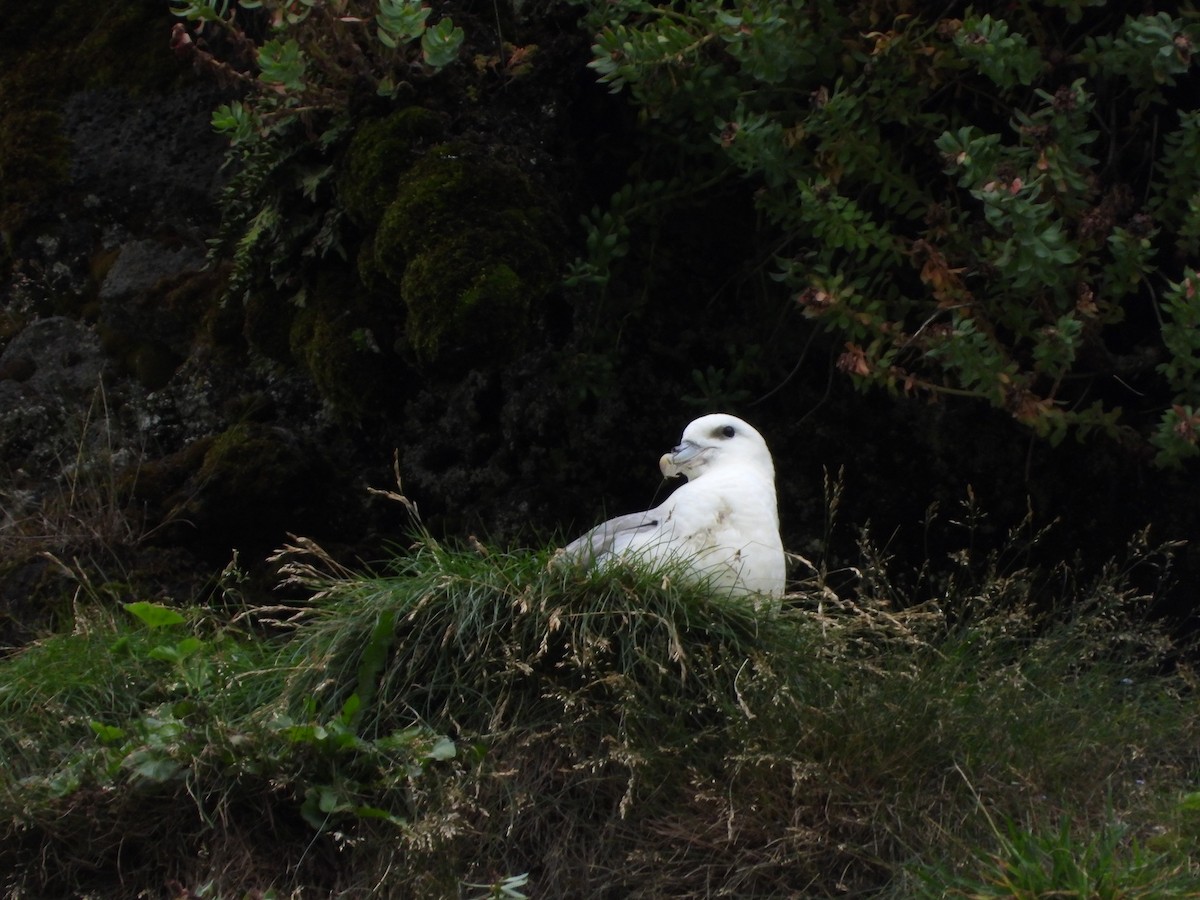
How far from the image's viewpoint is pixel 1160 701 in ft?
12.8

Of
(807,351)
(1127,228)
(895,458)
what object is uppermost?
(1127,228)

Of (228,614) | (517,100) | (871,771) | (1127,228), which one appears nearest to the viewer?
Result: (871,771)

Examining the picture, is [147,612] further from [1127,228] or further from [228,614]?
[1127,228]

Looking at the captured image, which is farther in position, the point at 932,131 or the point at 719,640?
the point at 932,131

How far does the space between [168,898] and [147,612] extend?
2.40 feet

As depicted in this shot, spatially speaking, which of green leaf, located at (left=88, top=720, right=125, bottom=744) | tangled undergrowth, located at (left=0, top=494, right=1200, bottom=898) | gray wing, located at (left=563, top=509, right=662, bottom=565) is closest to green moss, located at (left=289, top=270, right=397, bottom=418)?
gray wing, located at (left=563, top=509, right=662, bottom=565)

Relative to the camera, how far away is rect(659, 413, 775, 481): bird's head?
422 centimetres

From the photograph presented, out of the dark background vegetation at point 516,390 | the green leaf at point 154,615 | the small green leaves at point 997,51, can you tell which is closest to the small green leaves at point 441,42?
the dark background vegetation at point 516,390

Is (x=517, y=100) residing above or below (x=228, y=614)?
above

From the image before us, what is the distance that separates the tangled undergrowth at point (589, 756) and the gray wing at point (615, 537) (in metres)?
0.12

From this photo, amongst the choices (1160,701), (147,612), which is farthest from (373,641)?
(1160,701)

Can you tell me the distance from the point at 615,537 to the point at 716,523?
0.96 ft

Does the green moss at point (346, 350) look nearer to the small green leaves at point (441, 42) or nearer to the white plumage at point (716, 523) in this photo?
the small green leaves at point (441, 42)

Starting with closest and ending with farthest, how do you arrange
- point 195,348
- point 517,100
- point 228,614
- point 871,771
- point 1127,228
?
point 871,771 < point 1127,228 < point 228,614 < point 517,100 < point 195,348
